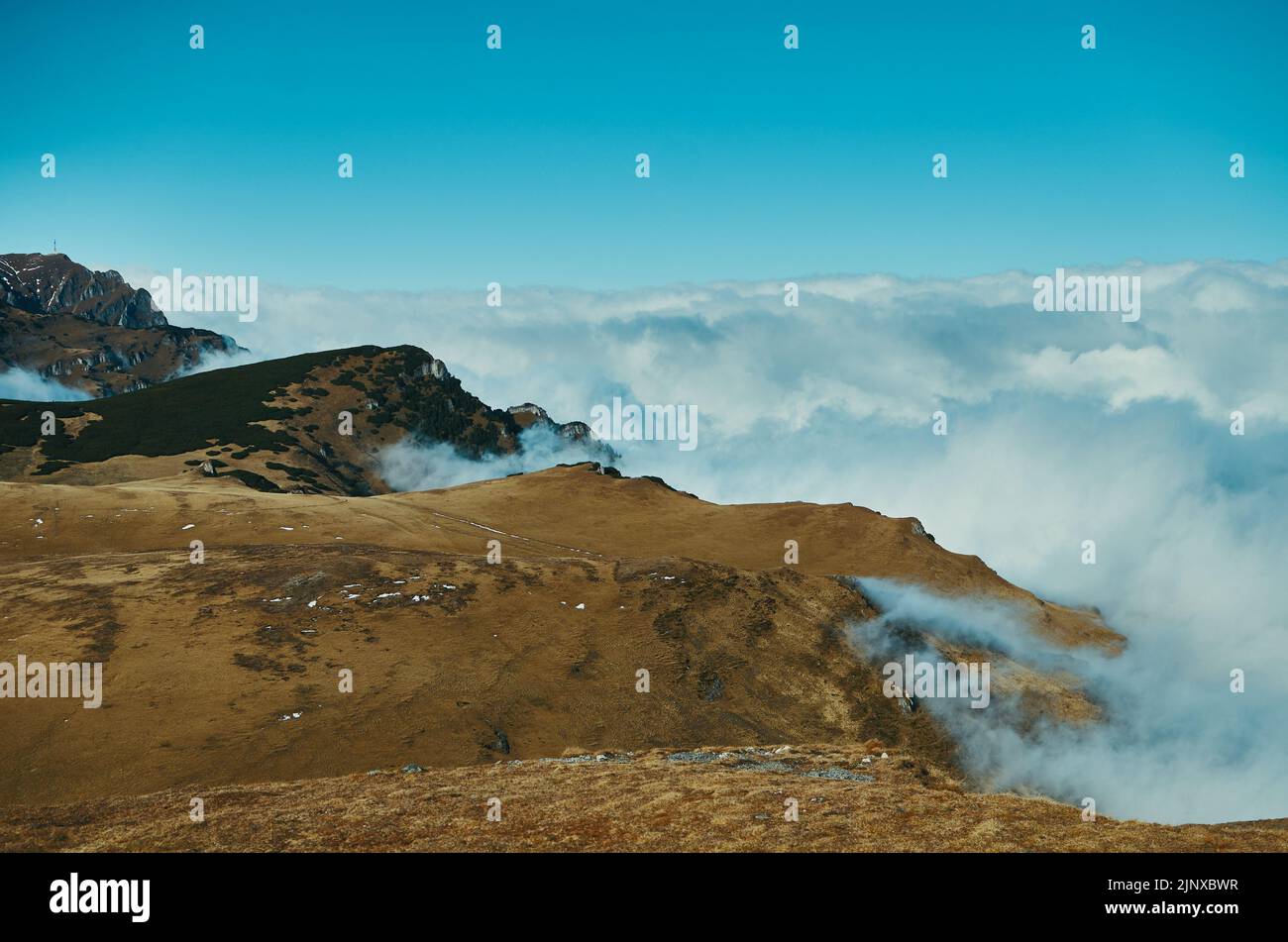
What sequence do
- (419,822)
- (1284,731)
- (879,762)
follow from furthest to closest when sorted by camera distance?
(1284,731) → (879,762) → (419,822)

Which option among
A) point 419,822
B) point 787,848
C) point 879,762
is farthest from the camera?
point 879,762

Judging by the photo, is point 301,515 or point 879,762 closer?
point 879,762

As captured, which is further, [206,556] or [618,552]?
[618,552]

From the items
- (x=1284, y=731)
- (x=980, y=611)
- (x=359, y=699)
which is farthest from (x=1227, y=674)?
(x=359, y=699)

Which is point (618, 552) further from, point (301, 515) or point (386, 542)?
point (301, 515)

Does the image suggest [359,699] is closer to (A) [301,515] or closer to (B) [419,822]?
(B) [419,822]
